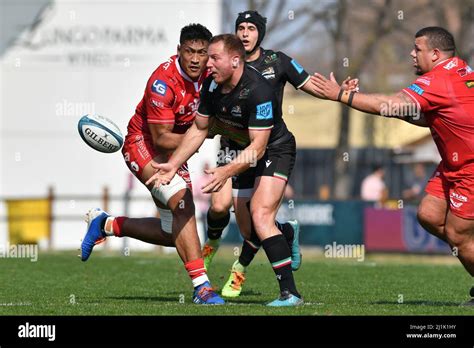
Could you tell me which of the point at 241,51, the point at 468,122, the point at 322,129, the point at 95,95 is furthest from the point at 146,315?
the point at 322,129

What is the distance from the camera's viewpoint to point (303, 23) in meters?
35.6

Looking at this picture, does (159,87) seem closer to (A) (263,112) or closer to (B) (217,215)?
(A) (263,112)

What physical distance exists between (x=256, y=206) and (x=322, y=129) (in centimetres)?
4306

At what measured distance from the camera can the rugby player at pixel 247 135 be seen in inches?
364

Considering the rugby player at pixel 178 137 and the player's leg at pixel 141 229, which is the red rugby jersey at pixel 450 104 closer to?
the rugby player at pixel 178 137

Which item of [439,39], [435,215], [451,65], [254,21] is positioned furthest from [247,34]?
[435,215]

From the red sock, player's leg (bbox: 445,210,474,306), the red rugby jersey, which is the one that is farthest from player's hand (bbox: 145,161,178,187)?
player's leg (bbox: 445,210,474,306)

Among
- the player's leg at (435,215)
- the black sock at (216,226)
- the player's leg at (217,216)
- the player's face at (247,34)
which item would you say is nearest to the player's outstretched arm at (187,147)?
the player's face at (247,34)

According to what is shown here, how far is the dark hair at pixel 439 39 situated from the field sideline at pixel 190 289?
7.60 feet

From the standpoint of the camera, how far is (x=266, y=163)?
987 centimetres

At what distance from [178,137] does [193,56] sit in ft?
2.54

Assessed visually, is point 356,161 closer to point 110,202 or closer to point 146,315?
point 110,202

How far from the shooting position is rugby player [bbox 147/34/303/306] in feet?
30.4

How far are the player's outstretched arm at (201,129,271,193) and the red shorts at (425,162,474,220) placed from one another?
5.61 feet
